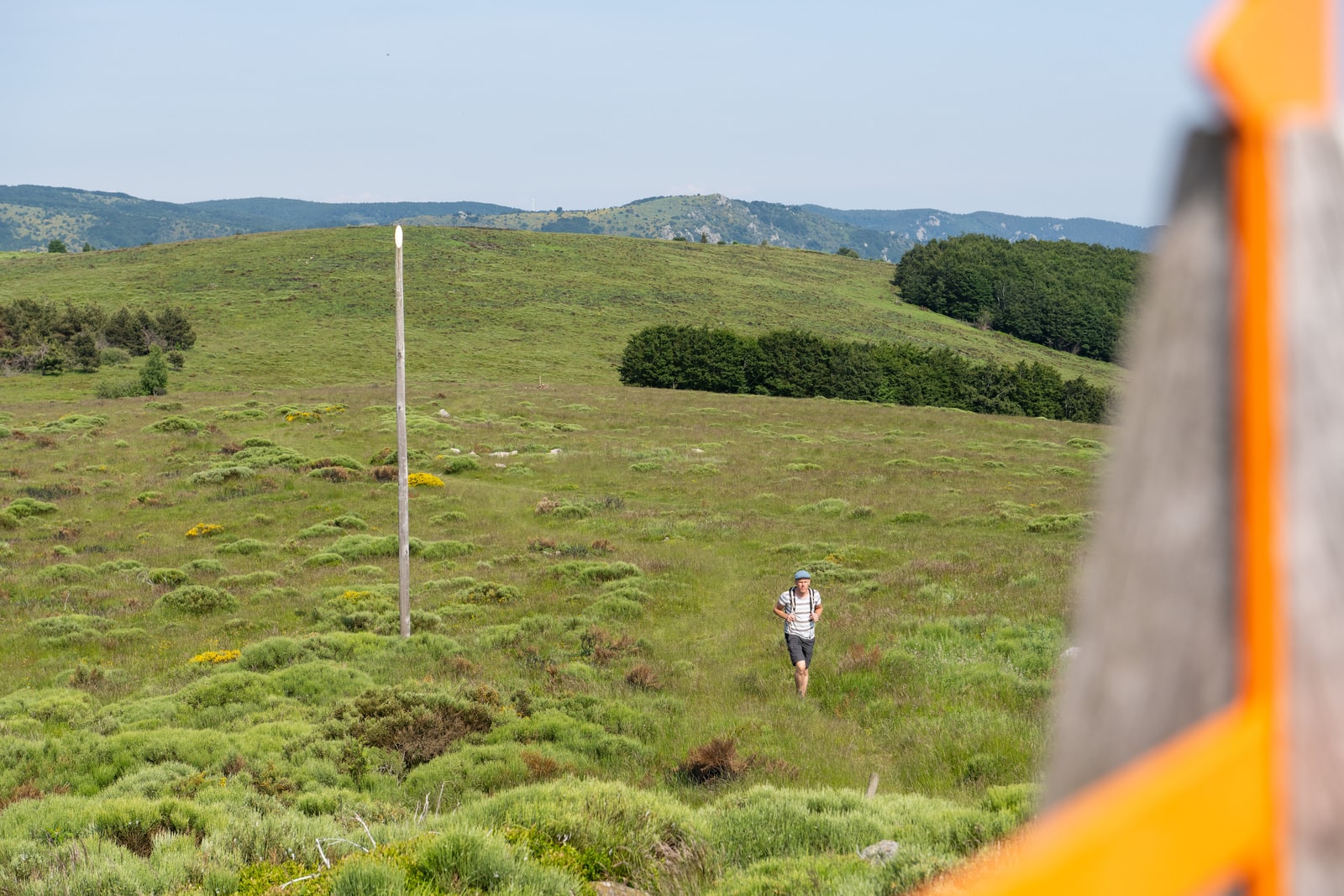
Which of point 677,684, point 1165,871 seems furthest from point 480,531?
point 1165,871

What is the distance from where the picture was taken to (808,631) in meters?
12.5

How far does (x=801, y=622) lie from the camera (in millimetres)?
12516

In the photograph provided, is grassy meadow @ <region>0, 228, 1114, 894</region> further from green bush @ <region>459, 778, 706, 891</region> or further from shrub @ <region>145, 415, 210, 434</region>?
shrub @ <region>145, 415, 210, 434</region>

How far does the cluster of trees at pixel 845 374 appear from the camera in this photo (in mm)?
68812

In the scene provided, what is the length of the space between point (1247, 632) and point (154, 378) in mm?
64032

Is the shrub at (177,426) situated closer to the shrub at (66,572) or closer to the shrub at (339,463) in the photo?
the shrub at (339,463)

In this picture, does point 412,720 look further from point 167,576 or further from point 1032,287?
point 1032,287

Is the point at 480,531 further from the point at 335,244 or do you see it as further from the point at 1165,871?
the point at 335,244

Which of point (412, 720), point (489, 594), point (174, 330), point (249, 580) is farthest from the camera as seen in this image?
point (174, 330)

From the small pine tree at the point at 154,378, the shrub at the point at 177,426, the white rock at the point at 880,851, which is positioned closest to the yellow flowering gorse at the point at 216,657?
the white rock at the point at 880,851

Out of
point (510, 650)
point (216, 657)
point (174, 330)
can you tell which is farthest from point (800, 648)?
point (174, 330)

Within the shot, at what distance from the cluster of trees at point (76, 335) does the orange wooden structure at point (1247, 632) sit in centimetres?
6652

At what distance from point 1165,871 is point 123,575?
2312 cm

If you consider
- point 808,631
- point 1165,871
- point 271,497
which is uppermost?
point 1165,871
